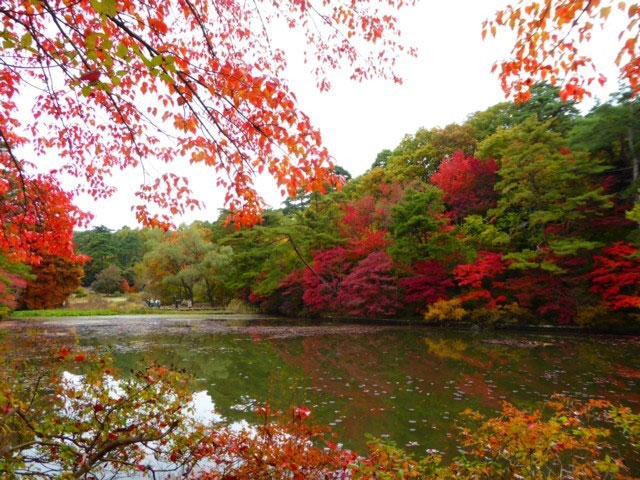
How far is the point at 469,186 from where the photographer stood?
18.7m

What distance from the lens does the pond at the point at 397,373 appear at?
5207 mm

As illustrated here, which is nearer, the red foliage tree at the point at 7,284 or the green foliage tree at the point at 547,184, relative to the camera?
the green foliage tree at the point at 547,184

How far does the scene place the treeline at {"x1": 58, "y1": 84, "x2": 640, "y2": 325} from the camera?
42.1ft

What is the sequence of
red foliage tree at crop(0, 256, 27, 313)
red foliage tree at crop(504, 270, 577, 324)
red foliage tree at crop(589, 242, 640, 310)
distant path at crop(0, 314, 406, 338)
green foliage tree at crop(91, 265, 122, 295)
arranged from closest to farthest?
red foliage tree at crop(589, 242, 640, 310) < red foliage tree at crop(504, 270, 577, 324) < distant path at crop(0, 314, 406, 338) < red foliage tree at crop(0, 256, 27, 313) < green foliage tree at crop(91, 265, 122, 295)

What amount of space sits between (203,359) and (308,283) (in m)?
12.0

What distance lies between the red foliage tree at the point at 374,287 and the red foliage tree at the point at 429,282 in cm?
109

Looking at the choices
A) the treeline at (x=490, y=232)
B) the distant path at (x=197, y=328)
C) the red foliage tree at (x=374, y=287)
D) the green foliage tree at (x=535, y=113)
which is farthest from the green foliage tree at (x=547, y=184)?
the distant path at (x=197, y=328)

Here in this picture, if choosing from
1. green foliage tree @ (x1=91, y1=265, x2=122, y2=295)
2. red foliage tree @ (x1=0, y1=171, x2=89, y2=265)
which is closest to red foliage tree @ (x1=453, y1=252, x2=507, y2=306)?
red foliage tree @ (x1=0, y1=171, x2=89, y2=265)

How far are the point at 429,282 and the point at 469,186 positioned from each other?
18.3 feet

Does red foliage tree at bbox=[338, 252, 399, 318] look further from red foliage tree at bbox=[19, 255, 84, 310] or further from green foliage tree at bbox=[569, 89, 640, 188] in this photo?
red foliage tree at bbox=[19, 255, 84, 310]

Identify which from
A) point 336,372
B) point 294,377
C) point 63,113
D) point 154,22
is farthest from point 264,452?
point 336,372

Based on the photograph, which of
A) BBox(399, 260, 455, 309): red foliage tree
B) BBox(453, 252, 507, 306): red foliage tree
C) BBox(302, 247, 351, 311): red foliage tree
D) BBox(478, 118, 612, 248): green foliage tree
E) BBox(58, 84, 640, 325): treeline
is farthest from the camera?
BBox(302, 247, 351, 311): red foliage tree

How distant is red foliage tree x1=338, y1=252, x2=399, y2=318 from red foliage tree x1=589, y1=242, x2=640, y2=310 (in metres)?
7.42

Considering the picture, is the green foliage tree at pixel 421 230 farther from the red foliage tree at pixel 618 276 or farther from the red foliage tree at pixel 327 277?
the red foliage tree at pixel 618 276
